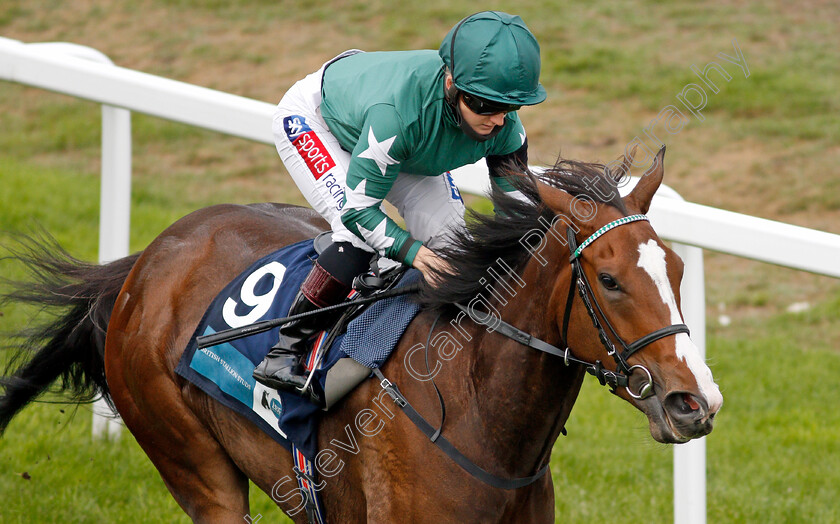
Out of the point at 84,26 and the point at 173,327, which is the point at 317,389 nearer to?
the point at 173,327

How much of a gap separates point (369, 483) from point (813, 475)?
8.94ft

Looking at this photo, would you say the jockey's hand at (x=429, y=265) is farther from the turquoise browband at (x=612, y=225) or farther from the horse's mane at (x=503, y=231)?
the turquoise browband at (x=612, y=225)

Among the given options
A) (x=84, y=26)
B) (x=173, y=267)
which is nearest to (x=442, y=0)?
(x=84, y=26)

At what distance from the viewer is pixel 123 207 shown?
4875 mm

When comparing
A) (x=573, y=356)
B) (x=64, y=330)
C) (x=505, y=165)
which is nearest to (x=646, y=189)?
(x=573, y=356)

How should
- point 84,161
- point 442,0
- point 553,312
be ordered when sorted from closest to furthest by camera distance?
point 553,312 → point 84,161 → point 442,0

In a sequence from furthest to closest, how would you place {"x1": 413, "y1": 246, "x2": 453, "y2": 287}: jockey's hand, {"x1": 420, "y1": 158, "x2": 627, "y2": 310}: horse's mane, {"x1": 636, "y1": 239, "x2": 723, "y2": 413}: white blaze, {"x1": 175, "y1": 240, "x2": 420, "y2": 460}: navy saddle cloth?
{"x1": 175, "y1": 240, "x2": 420, "y2": 460}: navy saddle cloth, {"x1": 413, "y1": 246, "x2": 453, "y2": 287}: jockey's hand, {"x1": 420, "y1": 158, "x2": 627, "y2": 310}: horse's mane, {"x1": 636, "y1": 239, "x2": 723, "y2": 413}: white blaze

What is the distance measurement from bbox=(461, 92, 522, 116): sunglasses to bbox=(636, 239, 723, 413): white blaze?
64 cm

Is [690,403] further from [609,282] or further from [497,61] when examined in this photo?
[497,61]

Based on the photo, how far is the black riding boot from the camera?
3240 mm

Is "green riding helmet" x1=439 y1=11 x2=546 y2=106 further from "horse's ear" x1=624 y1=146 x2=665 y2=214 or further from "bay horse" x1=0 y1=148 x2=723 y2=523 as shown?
"horse's ear" x1=624 y1=146 x2=665 y2=214

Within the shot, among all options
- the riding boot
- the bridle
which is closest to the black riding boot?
the riding boot

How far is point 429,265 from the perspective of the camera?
3047 mm

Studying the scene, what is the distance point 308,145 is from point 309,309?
0.60m
